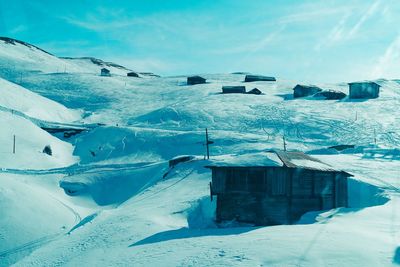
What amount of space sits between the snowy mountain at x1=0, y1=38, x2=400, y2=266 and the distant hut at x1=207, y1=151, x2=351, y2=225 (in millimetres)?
970

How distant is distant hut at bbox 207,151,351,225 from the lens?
24344 mm

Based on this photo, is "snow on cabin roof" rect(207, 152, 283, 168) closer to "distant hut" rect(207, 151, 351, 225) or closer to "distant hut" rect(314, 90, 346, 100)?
"distant hut" rect(207, 151, 351, 225)

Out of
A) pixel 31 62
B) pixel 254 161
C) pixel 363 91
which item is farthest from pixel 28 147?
pixel 31 62

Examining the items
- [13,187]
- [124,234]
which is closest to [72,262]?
[124,234]

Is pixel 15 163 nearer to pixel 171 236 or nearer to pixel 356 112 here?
pixel 171 236

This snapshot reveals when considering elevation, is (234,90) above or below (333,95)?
above

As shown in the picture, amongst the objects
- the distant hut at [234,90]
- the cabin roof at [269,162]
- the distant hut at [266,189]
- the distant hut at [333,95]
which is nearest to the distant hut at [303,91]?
the distant hut at [333,95]

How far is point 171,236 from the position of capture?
20.3 meters

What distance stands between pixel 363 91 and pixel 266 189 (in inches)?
2290

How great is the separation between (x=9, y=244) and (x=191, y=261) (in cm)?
1158

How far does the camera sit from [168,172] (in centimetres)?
3819

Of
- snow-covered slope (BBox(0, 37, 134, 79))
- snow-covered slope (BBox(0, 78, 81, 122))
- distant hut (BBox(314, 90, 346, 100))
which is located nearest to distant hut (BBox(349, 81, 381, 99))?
distant hut (BBox(314, 90, 346, 100))

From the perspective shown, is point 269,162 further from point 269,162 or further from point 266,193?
point 266,193

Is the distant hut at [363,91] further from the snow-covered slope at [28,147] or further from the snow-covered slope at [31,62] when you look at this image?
the snow-covered slope at [31,62]
